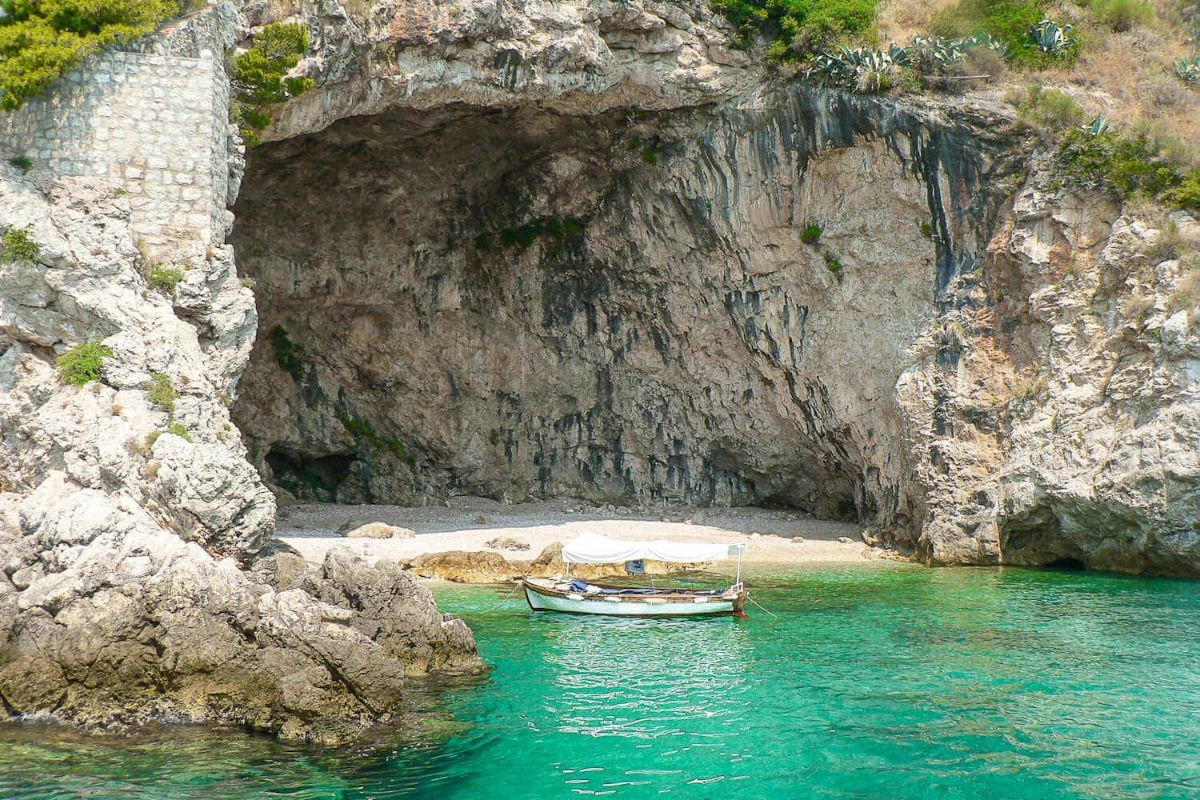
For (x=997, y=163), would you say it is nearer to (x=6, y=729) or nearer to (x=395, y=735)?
(x=395, y=735)

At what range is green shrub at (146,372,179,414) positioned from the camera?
1543 centimetres

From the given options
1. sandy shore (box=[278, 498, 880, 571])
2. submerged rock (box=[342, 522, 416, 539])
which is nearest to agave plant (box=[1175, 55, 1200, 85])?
sandy shore (box=[278, 498, 880, 571])

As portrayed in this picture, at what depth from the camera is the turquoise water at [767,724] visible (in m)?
10.2

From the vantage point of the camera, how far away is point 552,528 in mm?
28922

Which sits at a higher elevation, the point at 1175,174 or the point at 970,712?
the point at 1175,174

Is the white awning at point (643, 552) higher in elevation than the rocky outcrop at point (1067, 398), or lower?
lower

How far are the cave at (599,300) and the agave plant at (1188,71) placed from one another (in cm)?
634

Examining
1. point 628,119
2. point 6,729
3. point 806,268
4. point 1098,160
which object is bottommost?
point 6,729

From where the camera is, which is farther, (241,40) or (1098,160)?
(1098,160)

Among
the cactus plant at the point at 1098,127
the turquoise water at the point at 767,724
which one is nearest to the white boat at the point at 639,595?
the turquoise water at the point at 767,724

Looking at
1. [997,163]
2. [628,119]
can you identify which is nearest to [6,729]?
[628,119]

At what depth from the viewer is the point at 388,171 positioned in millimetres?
29984

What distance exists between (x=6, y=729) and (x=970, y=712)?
1204 cm

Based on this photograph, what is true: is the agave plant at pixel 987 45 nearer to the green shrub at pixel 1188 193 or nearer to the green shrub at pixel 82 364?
the green shrub at pixel 1188 193
